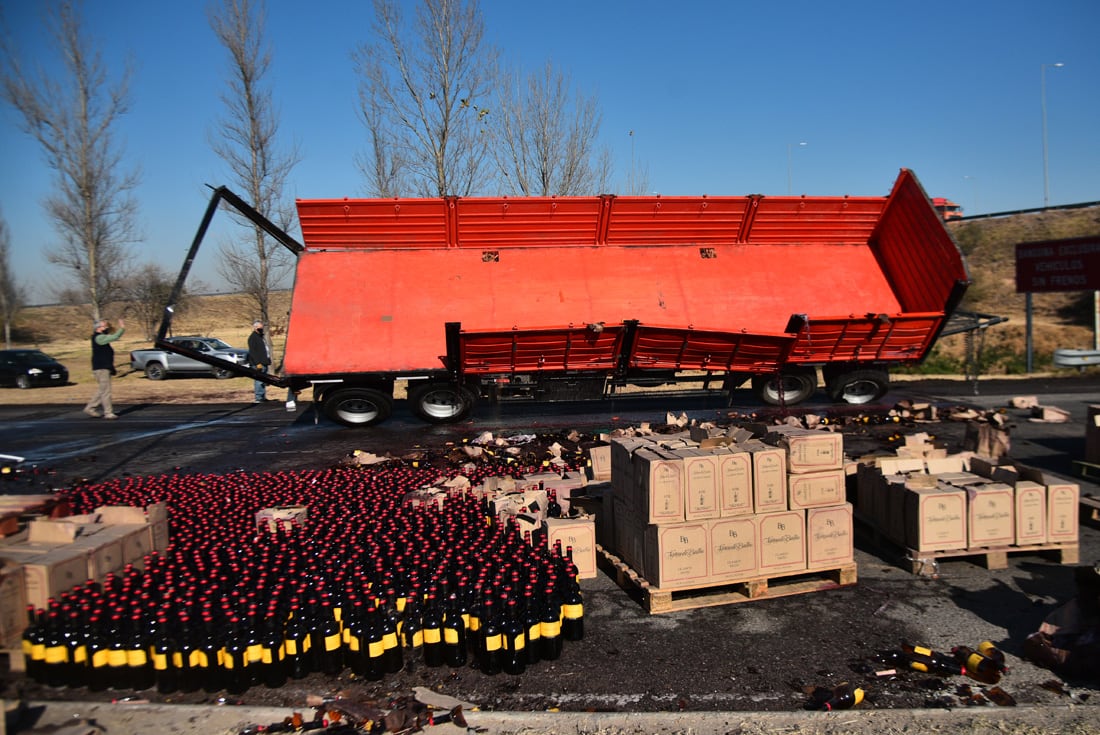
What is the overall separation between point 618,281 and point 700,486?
8.42 m

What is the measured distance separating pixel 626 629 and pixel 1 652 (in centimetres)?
416

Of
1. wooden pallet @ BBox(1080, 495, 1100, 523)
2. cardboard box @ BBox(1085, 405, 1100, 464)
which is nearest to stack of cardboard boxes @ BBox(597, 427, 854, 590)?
wooden pallet @ BBox(1080, 495, 1100, 523)

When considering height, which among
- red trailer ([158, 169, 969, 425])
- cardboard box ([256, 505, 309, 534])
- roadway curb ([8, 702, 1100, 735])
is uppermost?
red trailer ([158, 169, 969, 425])

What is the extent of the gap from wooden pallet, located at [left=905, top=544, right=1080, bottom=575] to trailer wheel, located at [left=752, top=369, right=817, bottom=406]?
7486mm

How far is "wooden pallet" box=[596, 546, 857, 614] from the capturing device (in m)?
5.56

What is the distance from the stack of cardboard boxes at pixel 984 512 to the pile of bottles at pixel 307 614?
9.82 feet

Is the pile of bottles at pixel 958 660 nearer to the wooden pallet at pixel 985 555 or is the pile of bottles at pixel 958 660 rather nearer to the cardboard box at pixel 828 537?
the cardboard box at pixel 828 537

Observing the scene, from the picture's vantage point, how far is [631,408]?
578 inches

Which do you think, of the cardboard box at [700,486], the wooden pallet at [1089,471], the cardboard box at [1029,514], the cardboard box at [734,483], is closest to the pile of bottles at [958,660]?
the cardboard box at [734,483]

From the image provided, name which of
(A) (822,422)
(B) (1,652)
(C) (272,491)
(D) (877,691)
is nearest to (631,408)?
(A) (822,422)

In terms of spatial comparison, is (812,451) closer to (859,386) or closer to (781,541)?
(781,541)

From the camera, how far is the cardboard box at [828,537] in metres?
5.88

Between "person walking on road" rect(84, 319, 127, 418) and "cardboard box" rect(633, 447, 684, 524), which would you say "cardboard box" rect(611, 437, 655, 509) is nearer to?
"cardboard box" rect(633, 447, 684, 524)

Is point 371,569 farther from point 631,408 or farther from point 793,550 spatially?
point 631,408
